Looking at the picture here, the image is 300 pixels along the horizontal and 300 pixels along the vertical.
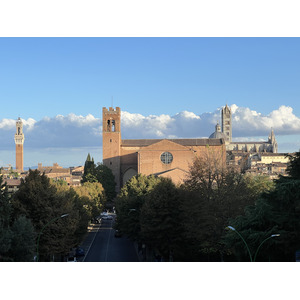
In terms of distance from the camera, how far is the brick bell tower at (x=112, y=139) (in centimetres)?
9675

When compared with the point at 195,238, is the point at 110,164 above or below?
above

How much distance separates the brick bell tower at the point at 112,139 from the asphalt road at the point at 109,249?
34.8 metres

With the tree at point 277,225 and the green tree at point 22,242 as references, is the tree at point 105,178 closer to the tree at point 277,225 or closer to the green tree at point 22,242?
the green tree at point 22,242

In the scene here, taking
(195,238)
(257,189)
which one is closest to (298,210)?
(195,238)

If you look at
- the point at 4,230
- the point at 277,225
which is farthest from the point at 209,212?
the point at 4,230

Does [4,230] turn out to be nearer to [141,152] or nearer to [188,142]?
[141,152]

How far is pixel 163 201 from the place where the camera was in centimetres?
3556

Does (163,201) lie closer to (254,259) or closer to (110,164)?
(254,259)

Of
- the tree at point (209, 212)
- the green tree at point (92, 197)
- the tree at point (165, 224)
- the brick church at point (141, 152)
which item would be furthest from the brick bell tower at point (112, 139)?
the tree at point (165, 224)

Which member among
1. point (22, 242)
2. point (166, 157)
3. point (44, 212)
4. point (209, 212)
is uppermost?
point (166, 157)

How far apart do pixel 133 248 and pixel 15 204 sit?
18.8m

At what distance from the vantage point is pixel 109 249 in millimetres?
45375

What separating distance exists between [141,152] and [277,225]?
68.5 m

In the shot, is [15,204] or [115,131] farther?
[115,131]
